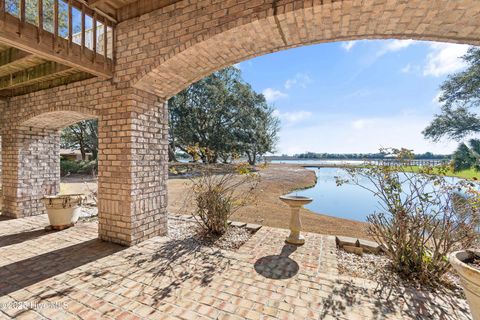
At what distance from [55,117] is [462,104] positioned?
73.6ft

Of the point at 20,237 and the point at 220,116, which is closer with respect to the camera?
the point at 20,237

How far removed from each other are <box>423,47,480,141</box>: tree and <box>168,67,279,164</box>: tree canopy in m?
14.8

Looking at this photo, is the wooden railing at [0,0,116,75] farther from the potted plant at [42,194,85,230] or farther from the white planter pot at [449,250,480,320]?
the white planter pot at [449,250,480,320]

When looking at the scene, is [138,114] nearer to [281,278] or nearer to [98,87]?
[98,87]

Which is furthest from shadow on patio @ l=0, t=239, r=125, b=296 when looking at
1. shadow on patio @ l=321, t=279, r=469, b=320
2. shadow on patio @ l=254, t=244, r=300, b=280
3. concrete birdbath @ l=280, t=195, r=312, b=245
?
shadow on patio @ l=321, t=279, r=469, b=320

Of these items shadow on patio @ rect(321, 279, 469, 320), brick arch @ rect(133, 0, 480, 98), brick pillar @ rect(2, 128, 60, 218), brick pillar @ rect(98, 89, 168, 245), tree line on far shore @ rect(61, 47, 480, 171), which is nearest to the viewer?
shadow on patio @ rect(321, 279, 469, 320)

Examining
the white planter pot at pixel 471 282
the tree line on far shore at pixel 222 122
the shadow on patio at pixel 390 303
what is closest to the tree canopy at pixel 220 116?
A: the tree line on far shore at pixel 222 122

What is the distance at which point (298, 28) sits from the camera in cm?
291

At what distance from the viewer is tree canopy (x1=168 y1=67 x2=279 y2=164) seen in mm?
21248

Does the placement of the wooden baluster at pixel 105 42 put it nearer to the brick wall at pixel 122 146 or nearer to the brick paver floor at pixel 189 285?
the brick wall at pixel 122 146

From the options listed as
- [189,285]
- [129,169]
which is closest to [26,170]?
[129,169]

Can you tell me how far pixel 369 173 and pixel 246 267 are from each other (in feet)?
7.25

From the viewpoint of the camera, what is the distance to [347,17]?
2.69m

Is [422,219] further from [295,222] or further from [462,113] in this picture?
[462,113]
